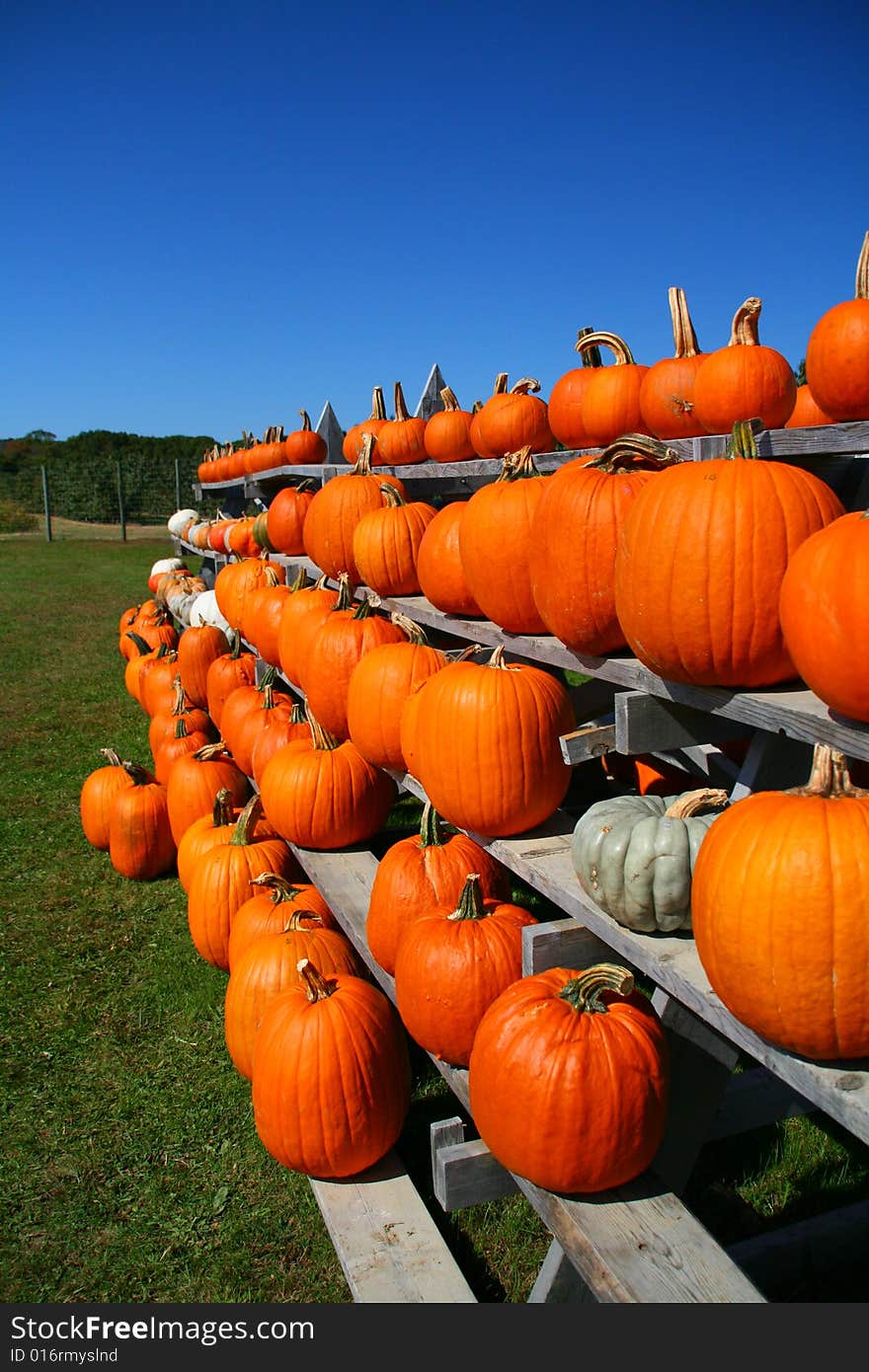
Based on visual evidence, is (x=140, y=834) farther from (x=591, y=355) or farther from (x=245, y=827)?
(x=591, y=355)

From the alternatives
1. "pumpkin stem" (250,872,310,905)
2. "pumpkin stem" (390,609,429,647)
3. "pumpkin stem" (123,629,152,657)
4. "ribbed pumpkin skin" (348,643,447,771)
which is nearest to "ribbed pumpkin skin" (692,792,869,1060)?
"ribbed pumpkin skin" (348,643,447,771)

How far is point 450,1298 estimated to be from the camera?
2055mm

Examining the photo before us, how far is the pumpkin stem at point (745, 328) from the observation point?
3.23m

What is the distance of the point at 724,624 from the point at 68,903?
12.5 feet

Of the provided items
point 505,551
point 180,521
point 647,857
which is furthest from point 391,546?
point 180,521

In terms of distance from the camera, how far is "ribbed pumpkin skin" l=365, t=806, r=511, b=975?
2762 mm

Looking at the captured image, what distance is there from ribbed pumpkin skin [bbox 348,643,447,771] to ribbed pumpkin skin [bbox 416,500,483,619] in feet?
0.64

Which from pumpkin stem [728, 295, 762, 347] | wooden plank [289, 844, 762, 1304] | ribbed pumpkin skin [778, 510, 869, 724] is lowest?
wooden plank [289, 844, 762, 1304]

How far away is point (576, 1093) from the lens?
182cm

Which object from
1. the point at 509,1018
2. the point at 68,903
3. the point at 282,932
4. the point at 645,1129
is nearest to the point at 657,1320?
the point at 645,1129

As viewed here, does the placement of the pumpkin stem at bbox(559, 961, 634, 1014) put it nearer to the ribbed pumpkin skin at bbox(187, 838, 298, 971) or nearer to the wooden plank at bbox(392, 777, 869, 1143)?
the wooden plank at bbox(392, 777, 869, 1143)

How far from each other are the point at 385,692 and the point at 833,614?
1950 mm

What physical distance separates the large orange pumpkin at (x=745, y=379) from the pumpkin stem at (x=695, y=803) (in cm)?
188

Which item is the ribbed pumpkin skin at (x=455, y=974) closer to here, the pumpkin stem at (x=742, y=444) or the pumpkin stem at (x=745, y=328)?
the pumpkin stem at (x=742, y=444)
